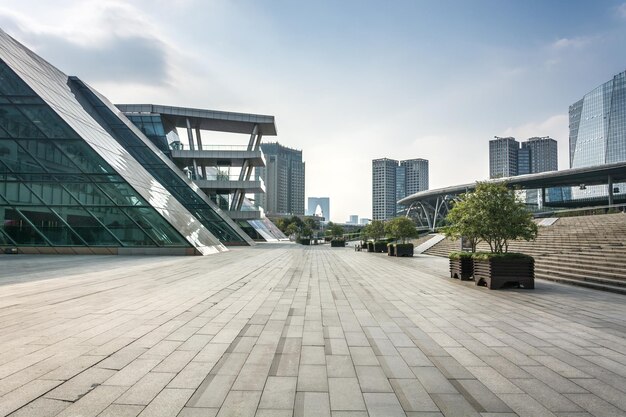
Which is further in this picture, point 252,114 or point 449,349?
point 252,114

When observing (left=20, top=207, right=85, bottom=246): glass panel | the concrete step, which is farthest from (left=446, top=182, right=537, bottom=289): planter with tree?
(left=20, top=207, right=85, bottom=246): glass panel

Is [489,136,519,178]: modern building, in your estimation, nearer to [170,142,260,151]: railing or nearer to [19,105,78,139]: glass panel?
[170,142,260,151]: railing

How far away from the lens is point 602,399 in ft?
12.7

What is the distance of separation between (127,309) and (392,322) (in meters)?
6.07

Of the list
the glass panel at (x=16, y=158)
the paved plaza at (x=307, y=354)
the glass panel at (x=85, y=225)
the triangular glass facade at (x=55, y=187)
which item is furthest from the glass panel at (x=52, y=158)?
the paved plaza at (x=307, y=354)

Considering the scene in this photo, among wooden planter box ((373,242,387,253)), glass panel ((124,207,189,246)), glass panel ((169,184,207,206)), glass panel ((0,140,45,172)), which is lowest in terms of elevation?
wooden planter box ((373,242,387,253))

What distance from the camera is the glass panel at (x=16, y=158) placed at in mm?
23906

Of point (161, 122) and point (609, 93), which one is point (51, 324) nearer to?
point (161, 122)

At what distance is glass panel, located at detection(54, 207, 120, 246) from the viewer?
23.5m

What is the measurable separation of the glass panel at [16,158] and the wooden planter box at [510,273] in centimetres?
2823

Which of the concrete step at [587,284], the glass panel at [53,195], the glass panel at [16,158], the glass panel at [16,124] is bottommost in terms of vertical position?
the concrete step at [587,284]

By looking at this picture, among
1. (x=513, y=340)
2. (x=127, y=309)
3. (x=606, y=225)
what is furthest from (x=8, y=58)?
(x=606, y=225)

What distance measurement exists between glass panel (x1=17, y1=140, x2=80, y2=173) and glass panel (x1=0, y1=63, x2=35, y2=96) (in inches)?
135

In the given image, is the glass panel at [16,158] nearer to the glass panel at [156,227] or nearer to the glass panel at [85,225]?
the glass panel at [85,225]
